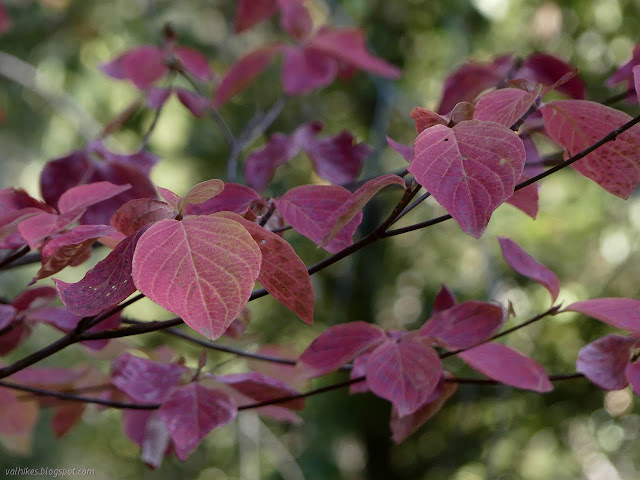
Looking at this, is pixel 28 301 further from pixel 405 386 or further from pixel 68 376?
pixel 405 386

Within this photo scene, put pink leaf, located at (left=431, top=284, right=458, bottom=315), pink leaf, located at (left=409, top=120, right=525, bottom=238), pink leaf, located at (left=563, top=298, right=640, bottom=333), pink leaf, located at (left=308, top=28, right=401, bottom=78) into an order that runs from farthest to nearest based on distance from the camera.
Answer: pink leaf, located at (left=308, top=28, right=401, bottom=78) → pink leaf, located at (left=431, top=284, right=458, bottom=315) → pink leaf, located at (left=563, top=298, right=640, bottom=333) → pink leaf, located at (left=409, top=120, right=525, bottom=238)

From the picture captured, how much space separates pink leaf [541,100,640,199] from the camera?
348mm

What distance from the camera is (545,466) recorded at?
7.45 feet

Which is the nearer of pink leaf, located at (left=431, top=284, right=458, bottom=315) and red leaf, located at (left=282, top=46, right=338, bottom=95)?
pink leaf, located at (left=431, top=284, right=458, bottom=315)

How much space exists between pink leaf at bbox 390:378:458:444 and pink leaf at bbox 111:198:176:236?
22 centimetres

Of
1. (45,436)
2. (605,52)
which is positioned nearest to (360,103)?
(605,52)

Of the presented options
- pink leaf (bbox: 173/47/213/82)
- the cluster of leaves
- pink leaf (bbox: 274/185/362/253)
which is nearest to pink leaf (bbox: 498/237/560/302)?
the cluster of leaves

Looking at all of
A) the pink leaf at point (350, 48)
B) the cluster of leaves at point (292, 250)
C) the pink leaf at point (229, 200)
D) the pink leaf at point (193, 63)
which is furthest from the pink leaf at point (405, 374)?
the pink leaf at point (193, 63)

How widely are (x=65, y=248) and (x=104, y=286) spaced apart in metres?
0.04

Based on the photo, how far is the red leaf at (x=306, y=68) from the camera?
2.54ft

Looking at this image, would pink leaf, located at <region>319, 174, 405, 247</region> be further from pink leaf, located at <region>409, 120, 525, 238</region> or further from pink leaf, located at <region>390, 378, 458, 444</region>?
pink leaf, located at <region>390, 378, 458, 444</region>

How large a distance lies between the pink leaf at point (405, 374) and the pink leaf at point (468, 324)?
14 mm

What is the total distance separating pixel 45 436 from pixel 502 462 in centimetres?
175

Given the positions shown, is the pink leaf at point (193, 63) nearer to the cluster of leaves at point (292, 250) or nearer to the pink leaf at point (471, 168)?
the cluster of leaves at point (292, 250)
